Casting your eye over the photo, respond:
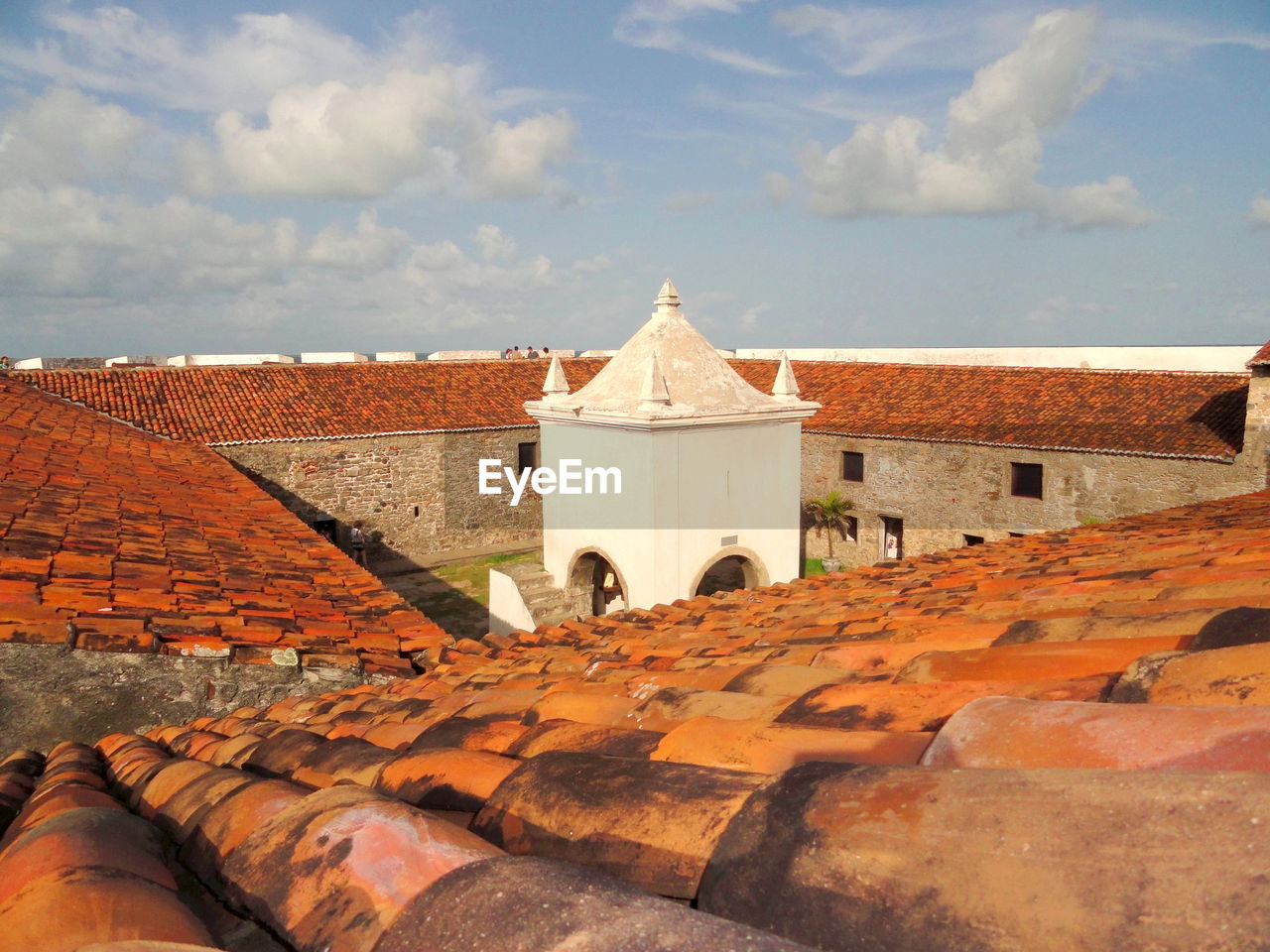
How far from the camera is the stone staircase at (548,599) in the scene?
43.9ft

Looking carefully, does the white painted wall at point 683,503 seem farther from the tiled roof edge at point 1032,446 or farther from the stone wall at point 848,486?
the stone wall at point 848,486

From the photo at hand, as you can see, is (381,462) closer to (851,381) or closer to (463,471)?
(463,471)

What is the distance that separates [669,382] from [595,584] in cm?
453

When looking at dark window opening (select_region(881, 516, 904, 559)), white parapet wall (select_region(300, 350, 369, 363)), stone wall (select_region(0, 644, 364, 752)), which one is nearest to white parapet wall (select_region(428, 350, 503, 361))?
white parapet wall (select_region(300, 350, 369, 363))

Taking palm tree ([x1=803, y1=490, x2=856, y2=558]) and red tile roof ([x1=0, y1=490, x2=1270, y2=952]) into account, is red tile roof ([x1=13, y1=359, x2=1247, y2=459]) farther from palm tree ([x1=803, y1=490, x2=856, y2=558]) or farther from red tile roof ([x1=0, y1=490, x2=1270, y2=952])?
red tile roof ([x1=0, y1=490, x2=1270, y2=952])

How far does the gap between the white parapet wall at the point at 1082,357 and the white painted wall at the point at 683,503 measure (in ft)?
27.5

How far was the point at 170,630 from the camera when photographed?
4.69 m

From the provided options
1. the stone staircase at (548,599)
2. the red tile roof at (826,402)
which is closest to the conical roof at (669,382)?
the stone staircase at (548,599)

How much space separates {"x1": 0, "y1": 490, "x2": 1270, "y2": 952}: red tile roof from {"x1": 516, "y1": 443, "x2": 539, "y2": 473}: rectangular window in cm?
2321

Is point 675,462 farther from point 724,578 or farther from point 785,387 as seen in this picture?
point 724,578

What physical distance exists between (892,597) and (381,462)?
20.2 metres

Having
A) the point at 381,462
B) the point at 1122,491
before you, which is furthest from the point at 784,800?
the point at 381,462

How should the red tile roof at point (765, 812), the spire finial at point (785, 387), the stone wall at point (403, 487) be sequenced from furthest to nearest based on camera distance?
1. the stone wall at point (403, 487)
2. the spire finial at point (785, 387)
3. the red tile roof at point (765, 812)

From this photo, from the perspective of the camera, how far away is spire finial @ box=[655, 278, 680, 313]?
12.7 meters
